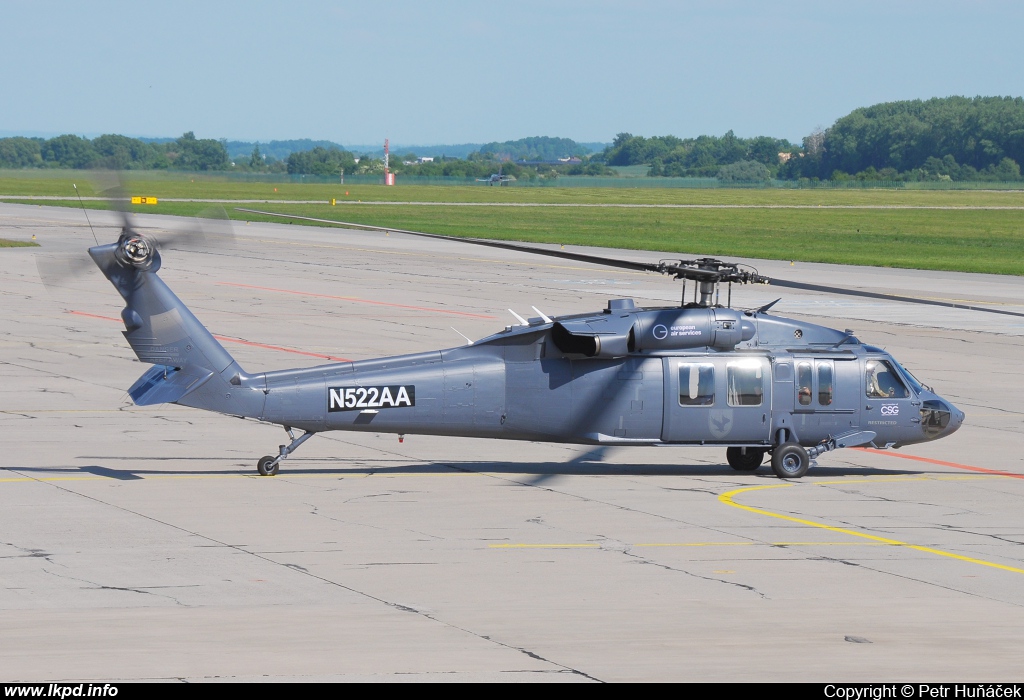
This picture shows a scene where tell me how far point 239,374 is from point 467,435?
330 cm

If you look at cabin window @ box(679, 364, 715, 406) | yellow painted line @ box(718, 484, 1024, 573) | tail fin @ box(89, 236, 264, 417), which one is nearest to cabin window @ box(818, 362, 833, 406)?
yellow painted line @ box(718, 484, 1024, 573)

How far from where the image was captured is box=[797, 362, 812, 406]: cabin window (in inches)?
764

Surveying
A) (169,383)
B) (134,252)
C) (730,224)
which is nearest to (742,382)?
(169,383)

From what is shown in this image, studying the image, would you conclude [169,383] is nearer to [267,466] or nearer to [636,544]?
[267,466]

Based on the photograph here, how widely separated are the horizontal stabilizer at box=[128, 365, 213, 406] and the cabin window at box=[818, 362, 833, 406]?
8738 millimetres

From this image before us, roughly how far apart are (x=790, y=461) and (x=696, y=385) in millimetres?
1838

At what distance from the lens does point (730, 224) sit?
9612cm

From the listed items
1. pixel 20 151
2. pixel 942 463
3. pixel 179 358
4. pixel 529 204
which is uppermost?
pixel 20 151

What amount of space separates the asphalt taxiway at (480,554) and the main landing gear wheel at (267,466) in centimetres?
15

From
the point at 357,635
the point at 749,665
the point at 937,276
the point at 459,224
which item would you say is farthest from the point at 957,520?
the point at 459,224

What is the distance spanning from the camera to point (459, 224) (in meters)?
83.9

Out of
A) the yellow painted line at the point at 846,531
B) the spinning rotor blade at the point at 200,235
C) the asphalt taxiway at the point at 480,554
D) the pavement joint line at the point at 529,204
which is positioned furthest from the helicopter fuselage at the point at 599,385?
the pavement joint line at the point at 529,204

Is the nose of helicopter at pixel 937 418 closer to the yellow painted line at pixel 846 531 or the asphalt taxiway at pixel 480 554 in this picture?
the asphalt taxiway at pixel 480 554

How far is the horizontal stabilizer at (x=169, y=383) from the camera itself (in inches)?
683
